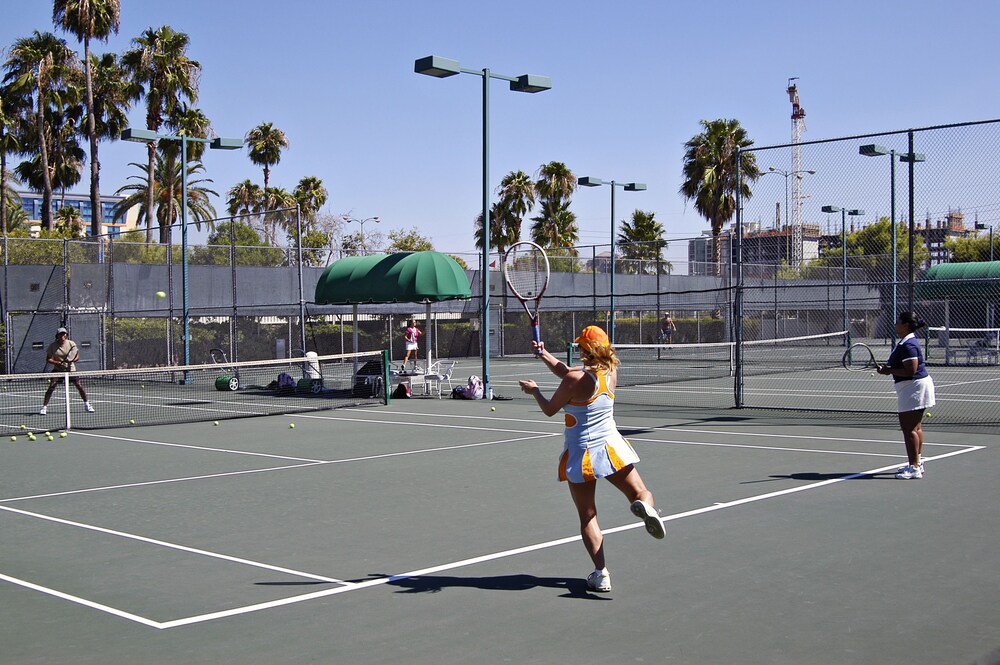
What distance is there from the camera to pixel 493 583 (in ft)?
21.2

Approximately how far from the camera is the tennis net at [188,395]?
17938 mm

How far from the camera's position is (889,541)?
749 cm

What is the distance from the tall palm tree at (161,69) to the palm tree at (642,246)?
2003 cm

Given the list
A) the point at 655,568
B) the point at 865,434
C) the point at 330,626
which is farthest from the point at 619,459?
the point at 865,434

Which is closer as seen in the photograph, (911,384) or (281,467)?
(911,384)

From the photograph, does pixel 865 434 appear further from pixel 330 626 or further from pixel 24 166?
pixel 24 166

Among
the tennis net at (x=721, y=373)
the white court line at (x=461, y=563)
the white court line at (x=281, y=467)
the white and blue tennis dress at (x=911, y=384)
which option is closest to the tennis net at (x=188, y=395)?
the white court line at (x=281, y=467)

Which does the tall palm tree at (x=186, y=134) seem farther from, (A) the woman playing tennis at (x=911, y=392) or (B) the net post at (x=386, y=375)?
(A) the woman playing tennis at (x=911, y=392)

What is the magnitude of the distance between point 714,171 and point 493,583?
42.3 m

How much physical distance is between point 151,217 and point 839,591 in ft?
153

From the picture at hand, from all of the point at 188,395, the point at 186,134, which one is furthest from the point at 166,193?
the point at 188,395

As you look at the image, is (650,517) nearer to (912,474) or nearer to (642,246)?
(912,474)

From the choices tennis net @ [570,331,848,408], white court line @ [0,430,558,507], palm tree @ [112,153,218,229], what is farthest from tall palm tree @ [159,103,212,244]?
white court line @ [0,430,558,507]

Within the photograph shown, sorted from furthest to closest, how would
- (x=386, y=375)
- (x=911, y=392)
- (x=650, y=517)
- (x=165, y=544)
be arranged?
(x=386, y=375) < (x=911, y=392) < (x=165, y=544) < (x=650, y=517)
